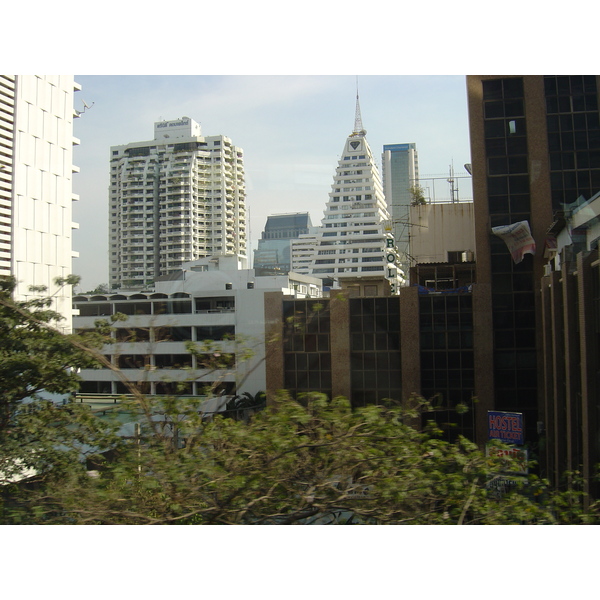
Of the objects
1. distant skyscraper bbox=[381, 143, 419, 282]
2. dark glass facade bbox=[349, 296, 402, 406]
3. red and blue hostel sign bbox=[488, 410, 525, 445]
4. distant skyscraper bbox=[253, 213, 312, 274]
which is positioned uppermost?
distant skyscraper bbox=[381, 143, 419, 282]

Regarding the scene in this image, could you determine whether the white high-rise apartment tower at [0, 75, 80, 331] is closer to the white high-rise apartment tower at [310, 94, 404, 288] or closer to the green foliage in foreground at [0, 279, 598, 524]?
the green foliage in foreground at [0, 279, 598, 524]

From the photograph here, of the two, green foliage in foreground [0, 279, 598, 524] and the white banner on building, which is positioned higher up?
the white banner on building

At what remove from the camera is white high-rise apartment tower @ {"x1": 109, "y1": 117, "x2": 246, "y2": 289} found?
3.85 metres

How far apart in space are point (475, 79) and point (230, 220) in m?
2.46

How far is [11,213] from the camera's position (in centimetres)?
362

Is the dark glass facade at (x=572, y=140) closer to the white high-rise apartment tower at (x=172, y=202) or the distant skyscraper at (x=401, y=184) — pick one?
the distant skyscraper at (x=401, y=184)

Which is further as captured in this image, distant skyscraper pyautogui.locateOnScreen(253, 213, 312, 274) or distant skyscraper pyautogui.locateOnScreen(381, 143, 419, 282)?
distant skyscraper pyautogui.locateOnScreen(381, 143, 419, 282)

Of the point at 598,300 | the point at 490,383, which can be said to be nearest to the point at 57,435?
the point at 490,383

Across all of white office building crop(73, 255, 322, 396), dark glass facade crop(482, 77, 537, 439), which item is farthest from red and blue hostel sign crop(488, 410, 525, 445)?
white office building crop(73, 255, 322, 396)

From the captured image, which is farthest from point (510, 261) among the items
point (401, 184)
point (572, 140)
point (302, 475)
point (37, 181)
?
point (37, 181)

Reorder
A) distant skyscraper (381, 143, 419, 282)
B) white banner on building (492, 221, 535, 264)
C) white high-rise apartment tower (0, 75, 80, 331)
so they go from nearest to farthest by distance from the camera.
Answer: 1. white high-rise apartment tower (0, 75, 80, 331)
2. distant skyscraper (381, 143, 419, 282)
3. white banner on building (492, 221, 535, 264)

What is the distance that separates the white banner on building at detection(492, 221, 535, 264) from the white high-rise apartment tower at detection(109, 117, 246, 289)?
2.69 metres

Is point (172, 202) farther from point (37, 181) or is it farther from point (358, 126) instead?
point (358, 126)

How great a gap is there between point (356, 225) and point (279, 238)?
3.83ft
